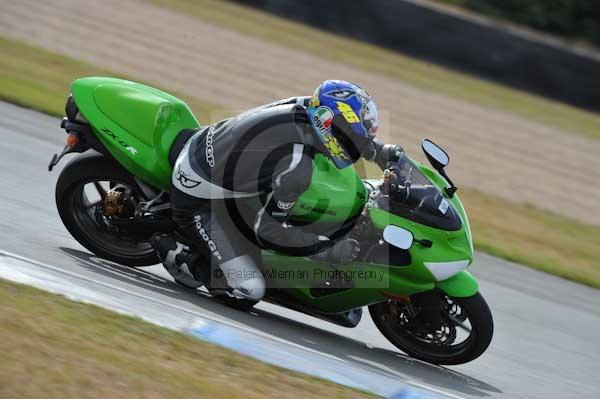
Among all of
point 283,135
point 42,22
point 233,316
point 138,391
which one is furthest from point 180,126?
point 42,22

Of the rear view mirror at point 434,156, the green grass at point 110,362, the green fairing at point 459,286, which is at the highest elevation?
the rear view mirror at point 434,156

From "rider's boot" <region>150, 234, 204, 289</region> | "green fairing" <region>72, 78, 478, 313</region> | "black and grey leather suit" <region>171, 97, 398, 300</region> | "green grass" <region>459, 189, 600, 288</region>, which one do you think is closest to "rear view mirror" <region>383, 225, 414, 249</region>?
"green fairing" <region>72, 78, 478, 313</region>

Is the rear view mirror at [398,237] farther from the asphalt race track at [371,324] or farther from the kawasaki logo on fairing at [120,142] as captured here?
the kawasaki logo on fairing at [120,142]

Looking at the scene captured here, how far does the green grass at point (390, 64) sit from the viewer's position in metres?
16.6

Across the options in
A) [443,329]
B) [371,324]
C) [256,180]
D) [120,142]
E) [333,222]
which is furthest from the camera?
[371,324]

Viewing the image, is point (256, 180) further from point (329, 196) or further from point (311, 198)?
point (329, 196)

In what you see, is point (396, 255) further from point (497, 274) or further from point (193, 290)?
point (497, 274)

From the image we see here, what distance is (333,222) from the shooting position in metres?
5.71

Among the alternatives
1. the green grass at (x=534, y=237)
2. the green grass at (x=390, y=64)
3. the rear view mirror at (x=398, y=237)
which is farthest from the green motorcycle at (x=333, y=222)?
the green grass at (x=390, y=64)

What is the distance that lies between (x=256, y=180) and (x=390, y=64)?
12.0 metres

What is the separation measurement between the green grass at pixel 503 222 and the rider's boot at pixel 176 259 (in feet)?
13.0

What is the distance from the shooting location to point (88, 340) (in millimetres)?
4500

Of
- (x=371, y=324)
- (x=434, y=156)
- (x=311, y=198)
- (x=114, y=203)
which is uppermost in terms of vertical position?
(x=434, y=156)

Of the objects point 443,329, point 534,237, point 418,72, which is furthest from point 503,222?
point 418,72
